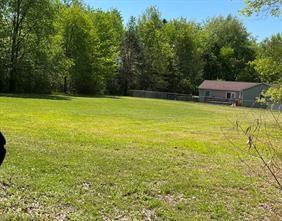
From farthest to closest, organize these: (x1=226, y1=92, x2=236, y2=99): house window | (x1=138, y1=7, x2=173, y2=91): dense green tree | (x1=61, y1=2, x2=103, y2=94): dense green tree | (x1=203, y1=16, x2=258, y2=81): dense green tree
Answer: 1. (x1=203, y1=16, x2=258, y2=81): dense green tree
2. (x1=138, y1=7, x2=173, y2=91): dense green tree
3. (x1=226, y1=92, x2=236, y2=99): house window
4. (x1=61, y1=2, x2=103, y2=94): dense green tree

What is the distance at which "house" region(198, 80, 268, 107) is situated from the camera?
2822 inches

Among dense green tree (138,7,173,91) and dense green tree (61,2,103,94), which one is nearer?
dense green tree (61,2,103,94)

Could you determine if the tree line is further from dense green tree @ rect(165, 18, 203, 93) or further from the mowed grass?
the mowed grass

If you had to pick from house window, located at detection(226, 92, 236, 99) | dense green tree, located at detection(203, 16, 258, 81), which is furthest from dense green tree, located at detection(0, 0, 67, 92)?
dense green tree, located at detection(203, 16, 258, 81)

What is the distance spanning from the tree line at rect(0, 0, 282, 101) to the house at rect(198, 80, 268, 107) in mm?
4749

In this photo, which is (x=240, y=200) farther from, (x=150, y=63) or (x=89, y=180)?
(x=150, y=63)

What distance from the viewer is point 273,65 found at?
76.8ft

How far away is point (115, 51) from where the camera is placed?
65500 mm

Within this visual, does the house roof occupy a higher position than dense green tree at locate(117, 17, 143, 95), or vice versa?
dense green tree at locate(117, 17, 143, 95)

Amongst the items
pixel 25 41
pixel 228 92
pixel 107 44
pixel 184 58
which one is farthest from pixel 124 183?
pixel 184 58

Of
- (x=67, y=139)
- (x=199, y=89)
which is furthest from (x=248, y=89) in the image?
(x=67, y=139)

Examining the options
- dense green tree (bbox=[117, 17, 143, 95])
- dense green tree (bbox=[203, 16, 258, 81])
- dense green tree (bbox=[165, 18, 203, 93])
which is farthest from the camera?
dense green tree (bbox=[203, 16, 258, 81])

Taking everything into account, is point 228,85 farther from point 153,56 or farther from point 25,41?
point 25,41

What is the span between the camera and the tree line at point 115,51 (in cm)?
Result: 4616
